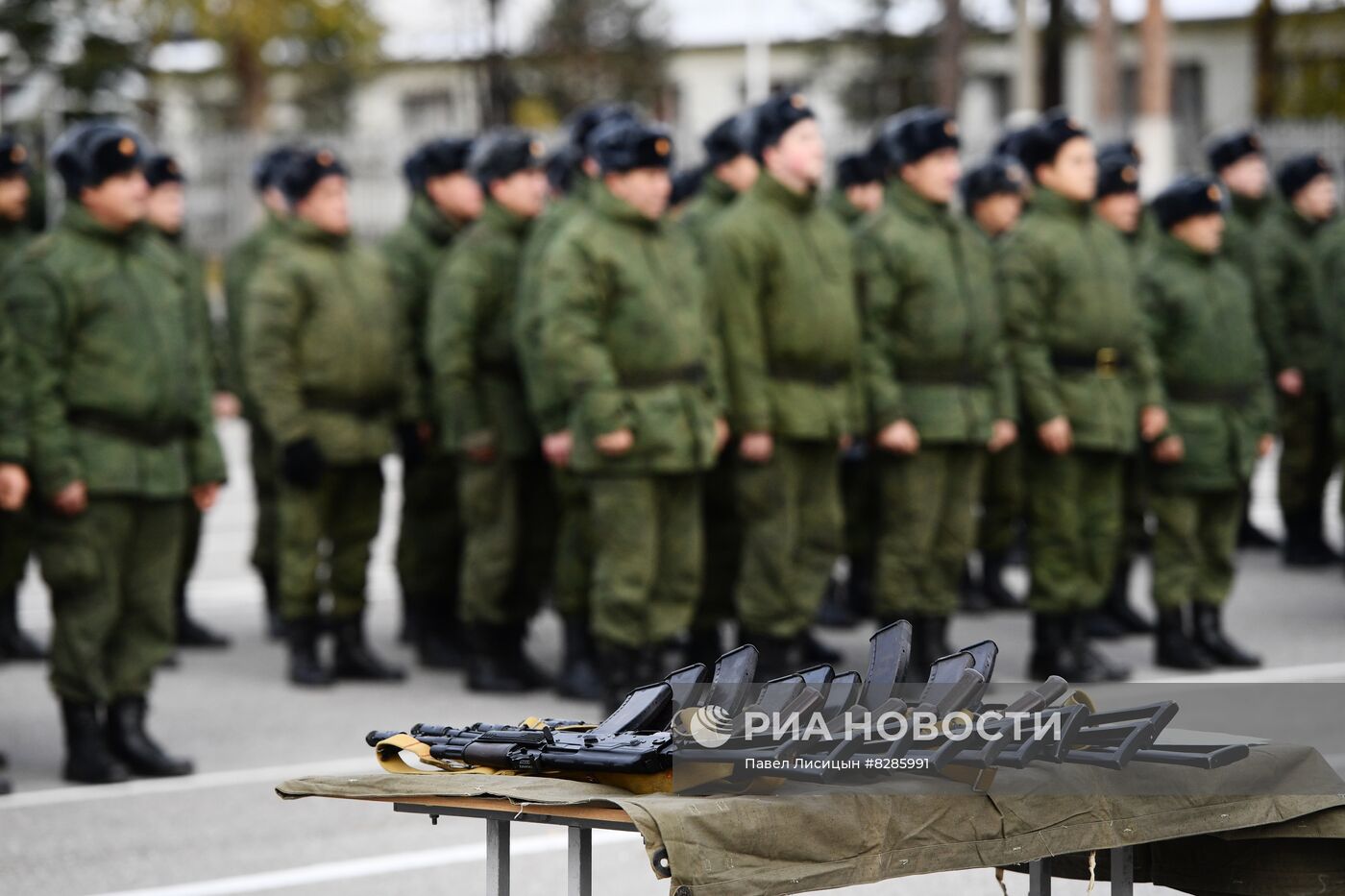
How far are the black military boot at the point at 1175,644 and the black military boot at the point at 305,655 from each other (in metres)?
3.66

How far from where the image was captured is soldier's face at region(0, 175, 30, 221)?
29.8 feet

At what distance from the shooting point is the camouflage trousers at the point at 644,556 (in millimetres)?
8281

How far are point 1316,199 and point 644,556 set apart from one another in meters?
5.60

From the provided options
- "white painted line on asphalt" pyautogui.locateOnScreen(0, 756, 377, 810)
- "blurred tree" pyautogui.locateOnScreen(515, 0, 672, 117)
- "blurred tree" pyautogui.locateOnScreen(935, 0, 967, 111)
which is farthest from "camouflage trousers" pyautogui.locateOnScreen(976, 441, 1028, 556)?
"blurred tree" pyautogui.locateOnScreen(515, 0, 672, 117)

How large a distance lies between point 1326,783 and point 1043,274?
4997 millimetres

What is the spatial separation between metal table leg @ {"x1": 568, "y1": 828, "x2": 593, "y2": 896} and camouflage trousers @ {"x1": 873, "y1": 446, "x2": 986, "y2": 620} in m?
5.20

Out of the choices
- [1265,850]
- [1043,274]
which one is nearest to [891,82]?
[1043,274]

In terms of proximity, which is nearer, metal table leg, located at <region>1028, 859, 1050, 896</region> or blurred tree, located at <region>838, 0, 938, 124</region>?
metal table leg, located at <region>1028, 859, 1050, 896</region>

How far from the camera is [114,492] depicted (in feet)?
24.2

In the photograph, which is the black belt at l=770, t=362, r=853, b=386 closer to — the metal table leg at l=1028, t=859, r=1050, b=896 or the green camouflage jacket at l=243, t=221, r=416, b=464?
the green camouflage jacket at l=243, t=221, r=416, b=464

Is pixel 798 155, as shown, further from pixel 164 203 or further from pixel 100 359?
pixel 100 359

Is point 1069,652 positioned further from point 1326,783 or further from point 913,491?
point 1326,783

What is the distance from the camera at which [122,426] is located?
745 centimetres

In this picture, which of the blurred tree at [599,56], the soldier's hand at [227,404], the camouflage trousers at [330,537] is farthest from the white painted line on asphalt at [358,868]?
the blurred tree at [599,56]
